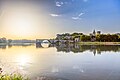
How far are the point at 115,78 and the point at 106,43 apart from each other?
117 ft

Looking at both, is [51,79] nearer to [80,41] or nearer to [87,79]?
[87,79]

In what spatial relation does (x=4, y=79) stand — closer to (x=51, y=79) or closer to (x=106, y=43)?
(x=51, y=79)

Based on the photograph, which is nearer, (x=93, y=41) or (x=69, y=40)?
(x=93, y=41)

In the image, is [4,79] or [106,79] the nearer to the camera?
[4,79]

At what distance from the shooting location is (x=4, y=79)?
337 cm

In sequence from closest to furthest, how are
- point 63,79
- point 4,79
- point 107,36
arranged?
point 4,79, point 63,79, point 107,36

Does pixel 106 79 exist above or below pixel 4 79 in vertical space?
below

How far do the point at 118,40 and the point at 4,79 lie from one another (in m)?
38.0

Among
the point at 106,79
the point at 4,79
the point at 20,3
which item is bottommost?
the point at 106,79

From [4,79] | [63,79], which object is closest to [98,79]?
[63,79]

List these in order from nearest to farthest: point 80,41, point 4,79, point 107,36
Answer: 1. point 4,79
2. point 107,36
3. point 80,41

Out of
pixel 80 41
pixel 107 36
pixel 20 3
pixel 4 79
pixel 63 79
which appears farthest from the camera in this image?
pixel 80 41

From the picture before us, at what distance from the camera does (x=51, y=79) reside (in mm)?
5496

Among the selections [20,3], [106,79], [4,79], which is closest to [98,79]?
[106,79]
